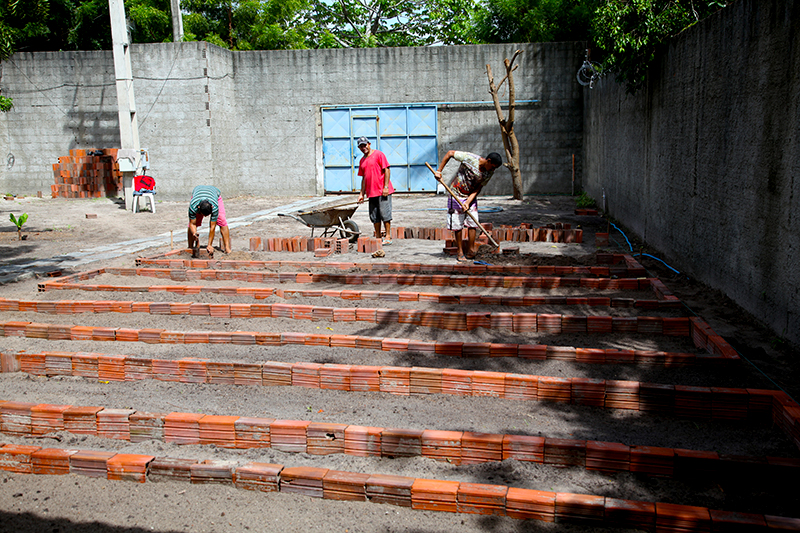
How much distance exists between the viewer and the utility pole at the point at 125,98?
14023 mm

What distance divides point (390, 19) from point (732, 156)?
78.3 ft

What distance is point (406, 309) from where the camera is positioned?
5.29 meters

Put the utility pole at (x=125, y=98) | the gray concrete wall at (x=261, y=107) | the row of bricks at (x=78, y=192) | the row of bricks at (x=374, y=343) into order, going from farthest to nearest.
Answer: the row of bricks at (x=78, y=192)
the gray concrete wall at (x=261, y=107)
the utility pole at (x=125, y=98)
the row of bricks at (x=374, y=343)

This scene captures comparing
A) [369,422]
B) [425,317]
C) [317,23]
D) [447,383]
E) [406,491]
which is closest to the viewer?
[406,491]

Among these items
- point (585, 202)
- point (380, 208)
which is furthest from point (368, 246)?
point (585, 202)

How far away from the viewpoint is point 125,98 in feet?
46.8

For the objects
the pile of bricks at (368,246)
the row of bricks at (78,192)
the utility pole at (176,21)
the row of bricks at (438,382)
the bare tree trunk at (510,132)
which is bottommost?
the row of bricks at (438,382)

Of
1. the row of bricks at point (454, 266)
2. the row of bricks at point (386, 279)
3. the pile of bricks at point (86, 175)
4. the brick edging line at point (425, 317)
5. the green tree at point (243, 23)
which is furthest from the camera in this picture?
the green tree at point (243, 23)

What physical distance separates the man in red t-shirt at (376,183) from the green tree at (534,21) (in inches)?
360

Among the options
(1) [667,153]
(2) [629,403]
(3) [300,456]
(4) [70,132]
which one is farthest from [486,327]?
(4) [70,132]

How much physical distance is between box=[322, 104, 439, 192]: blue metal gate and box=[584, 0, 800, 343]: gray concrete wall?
27.2 ft

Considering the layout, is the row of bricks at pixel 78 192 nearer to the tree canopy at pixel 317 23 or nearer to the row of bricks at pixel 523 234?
the tree canopy at pixel 317 23

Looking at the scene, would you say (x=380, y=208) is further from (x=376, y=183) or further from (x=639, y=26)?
(x=639, y=26)

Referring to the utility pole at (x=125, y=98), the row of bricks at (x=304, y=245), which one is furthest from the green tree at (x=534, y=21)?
the utility pole at (x=125, y=98)
